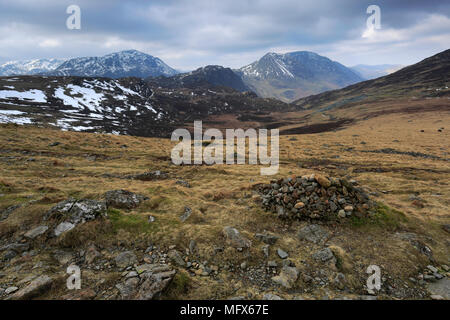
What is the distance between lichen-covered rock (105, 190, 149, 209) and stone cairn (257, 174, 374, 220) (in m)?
8.44

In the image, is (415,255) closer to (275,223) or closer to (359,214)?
(359,214)

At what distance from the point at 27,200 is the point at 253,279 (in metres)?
13.7

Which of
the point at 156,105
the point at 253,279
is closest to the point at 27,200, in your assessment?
the point at 253,279

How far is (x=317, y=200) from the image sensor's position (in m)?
13.4

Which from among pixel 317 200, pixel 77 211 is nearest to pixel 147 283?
pixel 77 211

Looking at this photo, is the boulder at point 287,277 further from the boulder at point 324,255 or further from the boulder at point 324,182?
the boulder at point 324,182

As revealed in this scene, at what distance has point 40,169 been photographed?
22.0 metres

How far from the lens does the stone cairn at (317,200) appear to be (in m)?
13.0

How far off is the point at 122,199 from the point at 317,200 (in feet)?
40.0

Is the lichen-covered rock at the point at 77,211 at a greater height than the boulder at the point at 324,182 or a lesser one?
lesser

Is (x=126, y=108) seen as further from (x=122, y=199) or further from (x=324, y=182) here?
(x=324, y=182)

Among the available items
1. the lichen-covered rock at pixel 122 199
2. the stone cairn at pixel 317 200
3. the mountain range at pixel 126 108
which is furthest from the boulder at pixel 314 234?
the mountain range at pixel 126 108

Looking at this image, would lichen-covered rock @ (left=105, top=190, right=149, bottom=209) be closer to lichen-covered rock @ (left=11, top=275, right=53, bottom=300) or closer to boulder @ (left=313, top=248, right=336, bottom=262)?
lichen-covered rock @ (left=11, top=275, right=53, bottom=300)

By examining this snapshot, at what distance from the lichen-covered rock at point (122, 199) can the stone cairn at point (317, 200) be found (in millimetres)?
8437
